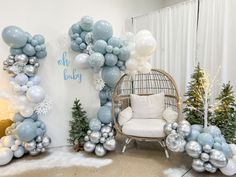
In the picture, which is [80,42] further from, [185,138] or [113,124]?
[185,138]

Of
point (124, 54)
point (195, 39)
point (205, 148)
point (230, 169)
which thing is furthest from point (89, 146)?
point (195, 39)

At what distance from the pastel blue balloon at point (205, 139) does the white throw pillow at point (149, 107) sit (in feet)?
2.64

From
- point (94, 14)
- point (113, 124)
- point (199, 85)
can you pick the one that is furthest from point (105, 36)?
point (199, 85)

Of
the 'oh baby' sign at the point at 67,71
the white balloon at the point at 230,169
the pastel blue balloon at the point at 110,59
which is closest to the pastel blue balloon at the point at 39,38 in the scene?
the 'oh baby' sign at the point at 67,71

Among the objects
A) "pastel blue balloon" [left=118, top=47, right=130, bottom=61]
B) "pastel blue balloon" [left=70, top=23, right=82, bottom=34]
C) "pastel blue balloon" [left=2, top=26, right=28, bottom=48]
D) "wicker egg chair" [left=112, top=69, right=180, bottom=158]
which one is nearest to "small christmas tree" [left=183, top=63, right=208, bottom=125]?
"wicker egg chair" [left=112, top=69, right=180, bottom=158]

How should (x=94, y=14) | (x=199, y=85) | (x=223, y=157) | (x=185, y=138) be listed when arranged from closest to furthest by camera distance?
(x=223, y=157)
(x=185, y=138)
(x=199, y=85)
(x=94, y=14)

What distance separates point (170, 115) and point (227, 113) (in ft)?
2.19

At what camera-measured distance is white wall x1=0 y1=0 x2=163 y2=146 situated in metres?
2.59

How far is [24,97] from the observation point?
2.49 meters

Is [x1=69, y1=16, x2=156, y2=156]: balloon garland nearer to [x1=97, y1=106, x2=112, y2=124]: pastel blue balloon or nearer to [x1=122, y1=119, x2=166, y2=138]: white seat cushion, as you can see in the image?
[x1=97, y1=106, x2=112, y2=124]: pastel blue balloon

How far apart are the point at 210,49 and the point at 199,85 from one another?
57 cm

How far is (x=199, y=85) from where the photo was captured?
2590mm

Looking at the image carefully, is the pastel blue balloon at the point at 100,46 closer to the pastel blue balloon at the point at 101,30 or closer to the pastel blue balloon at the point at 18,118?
the pastel blue balloon at the point at 101,30

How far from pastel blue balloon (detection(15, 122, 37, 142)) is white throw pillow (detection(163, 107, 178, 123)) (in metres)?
1.72
